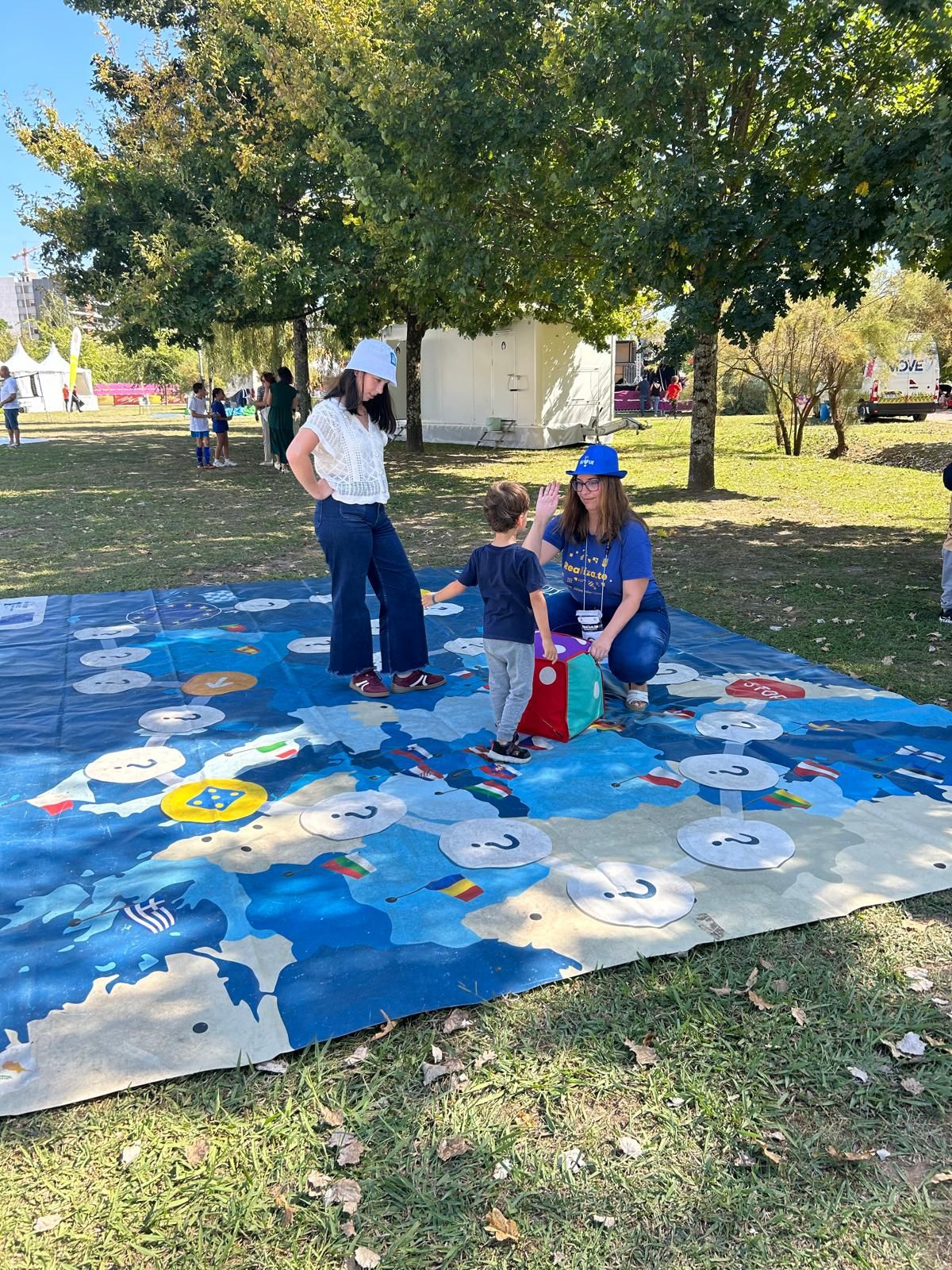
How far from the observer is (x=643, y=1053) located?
249cm

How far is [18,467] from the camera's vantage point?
18.2 m

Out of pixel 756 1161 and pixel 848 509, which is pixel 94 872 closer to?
pixel 756 1161

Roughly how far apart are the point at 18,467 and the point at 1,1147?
60.9 ft

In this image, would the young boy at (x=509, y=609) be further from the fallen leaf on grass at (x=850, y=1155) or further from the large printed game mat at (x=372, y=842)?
the fallen leaf on grass at (x=850, y=1155)

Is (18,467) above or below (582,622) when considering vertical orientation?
above

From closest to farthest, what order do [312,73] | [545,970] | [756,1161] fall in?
1. [756,1161]
2. [545,970]
3. [312,73]

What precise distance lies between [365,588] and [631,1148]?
3.59 m

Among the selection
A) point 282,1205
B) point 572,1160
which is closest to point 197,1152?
point 282,1205

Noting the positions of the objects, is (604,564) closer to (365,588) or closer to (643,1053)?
(365,588)

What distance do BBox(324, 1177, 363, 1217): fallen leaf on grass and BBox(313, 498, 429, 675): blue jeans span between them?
335 cm

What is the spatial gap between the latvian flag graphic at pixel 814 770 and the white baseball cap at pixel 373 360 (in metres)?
2.87

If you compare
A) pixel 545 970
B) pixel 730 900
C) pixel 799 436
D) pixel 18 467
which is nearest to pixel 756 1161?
pixel 545 970

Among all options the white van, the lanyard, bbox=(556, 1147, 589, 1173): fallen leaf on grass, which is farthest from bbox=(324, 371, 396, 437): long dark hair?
the white van

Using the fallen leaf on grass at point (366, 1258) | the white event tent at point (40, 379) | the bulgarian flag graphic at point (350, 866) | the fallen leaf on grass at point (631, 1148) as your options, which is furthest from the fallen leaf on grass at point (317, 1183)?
the white event tent at point (40, 379)
